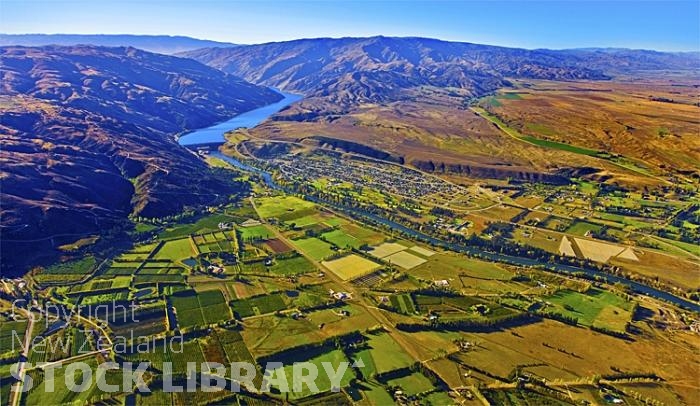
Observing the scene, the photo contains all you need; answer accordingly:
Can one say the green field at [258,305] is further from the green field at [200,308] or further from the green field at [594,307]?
the green field at [594,307]

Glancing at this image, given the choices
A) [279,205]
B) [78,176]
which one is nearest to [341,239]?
[279,205]

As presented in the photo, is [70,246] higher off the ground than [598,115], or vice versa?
[598,115]

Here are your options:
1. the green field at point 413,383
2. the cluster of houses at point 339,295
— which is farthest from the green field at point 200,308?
the green field at point 413,383

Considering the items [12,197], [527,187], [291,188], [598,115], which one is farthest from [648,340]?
[598,115]

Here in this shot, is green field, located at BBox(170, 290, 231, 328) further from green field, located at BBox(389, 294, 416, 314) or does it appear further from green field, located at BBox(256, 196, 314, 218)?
green field, located at BBox(256, 196, 314, 218)

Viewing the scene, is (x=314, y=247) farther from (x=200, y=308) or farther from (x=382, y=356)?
(x=382, y=356)

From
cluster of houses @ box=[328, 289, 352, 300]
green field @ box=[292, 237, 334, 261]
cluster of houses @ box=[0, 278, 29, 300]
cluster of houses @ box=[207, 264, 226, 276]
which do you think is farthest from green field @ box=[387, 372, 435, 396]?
cluster of houses @ box=[0, 278, 29, 300]

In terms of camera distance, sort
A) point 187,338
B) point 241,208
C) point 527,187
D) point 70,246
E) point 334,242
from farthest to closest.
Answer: point 527,187, point 241,208, point 334,242, point 70,246, point 187,338

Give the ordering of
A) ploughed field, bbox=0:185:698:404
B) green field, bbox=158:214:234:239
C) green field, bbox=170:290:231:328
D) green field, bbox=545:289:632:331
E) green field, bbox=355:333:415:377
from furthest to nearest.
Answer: green field, bbox=158:214:234:239
green field, bbox=545:289:632:331
green field, bbox=170:290:231:328
green field, bbox=355:333:415:377
ploughed field, bbox=0:185:698:404

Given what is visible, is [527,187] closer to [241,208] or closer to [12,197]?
[241,208]
